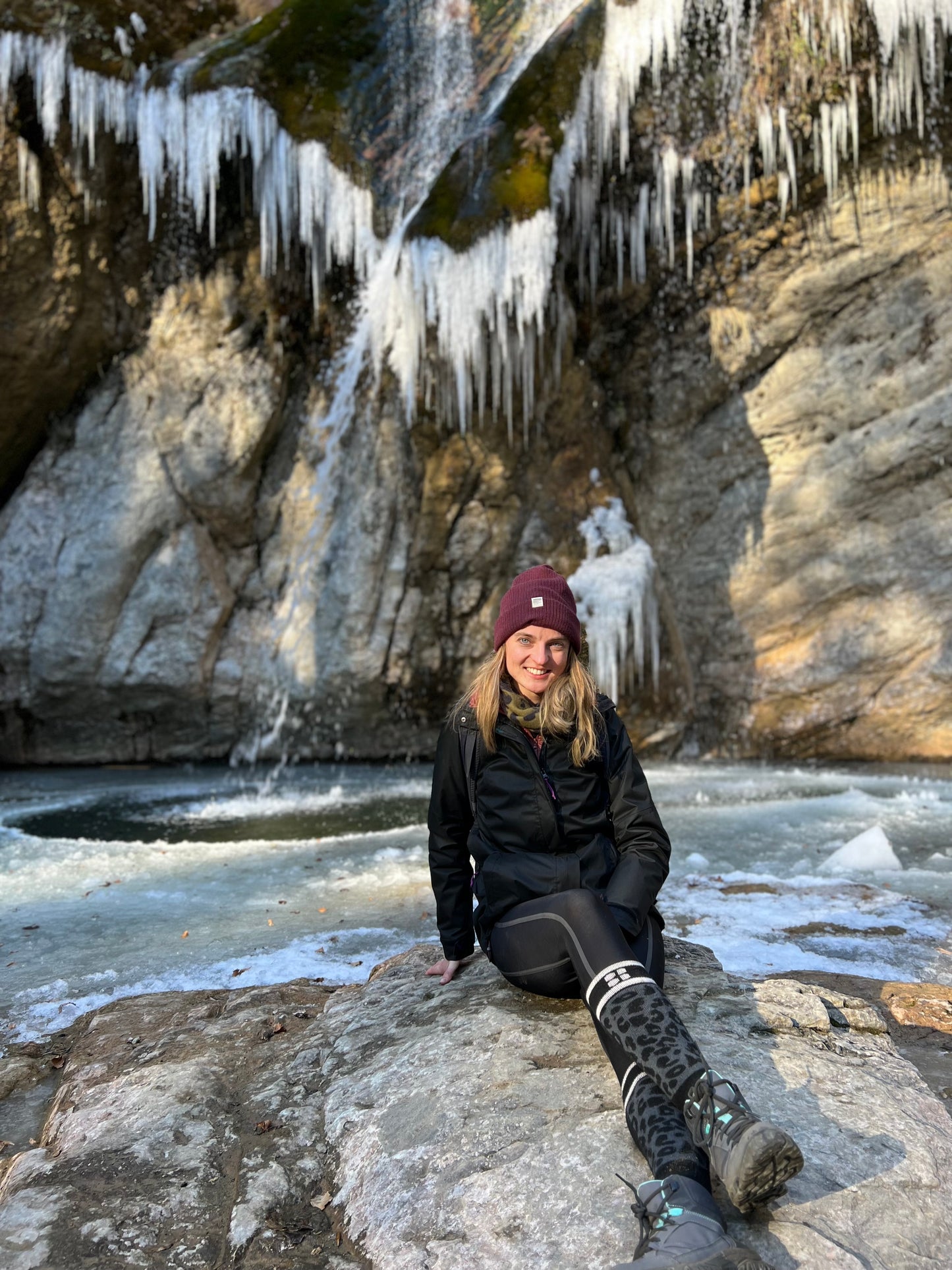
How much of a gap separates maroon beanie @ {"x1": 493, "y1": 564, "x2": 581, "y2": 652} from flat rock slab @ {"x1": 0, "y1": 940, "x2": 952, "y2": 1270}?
42.2 inches

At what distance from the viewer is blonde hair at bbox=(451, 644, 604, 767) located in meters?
2.67

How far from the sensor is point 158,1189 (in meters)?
2.14

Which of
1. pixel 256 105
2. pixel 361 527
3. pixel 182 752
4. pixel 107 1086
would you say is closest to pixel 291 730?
pixel 182 752

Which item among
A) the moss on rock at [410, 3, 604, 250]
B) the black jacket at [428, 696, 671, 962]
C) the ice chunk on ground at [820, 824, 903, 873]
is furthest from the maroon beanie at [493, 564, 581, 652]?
the moss on rock at [410, 3, 604, 250]

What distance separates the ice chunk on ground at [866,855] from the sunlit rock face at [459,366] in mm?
5551

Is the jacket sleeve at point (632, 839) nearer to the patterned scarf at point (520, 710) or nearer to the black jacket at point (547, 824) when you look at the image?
the black jacket at point (547, 824)

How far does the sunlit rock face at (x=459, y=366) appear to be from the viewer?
9.80 meters

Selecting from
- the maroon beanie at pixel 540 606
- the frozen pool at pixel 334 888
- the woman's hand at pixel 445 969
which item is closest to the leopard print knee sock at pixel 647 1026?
the woman's hand at pixel 445 969

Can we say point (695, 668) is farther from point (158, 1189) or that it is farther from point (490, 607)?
point (158, 1189)

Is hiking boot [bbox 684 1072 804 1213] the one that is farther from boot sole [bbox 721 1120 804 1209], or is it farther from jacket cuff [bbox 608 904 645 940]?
jacket cuff [bbox 608 904 645 940]

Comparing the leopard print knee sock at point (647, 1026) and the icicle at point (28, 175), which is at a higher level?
the icicle at point (28, 175)

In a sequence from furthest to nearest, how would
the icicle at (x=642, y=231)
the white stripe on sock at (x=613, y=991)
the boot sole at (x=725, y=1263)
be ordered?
the icicle at (x=642, y=231), the white stripe on sock at (x=613, y=991), the boot sole at (x=725, y=1263)

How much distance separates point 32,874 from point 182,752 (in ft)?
21.7

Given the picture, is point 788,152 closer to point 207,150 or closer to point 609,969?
point 207,150
